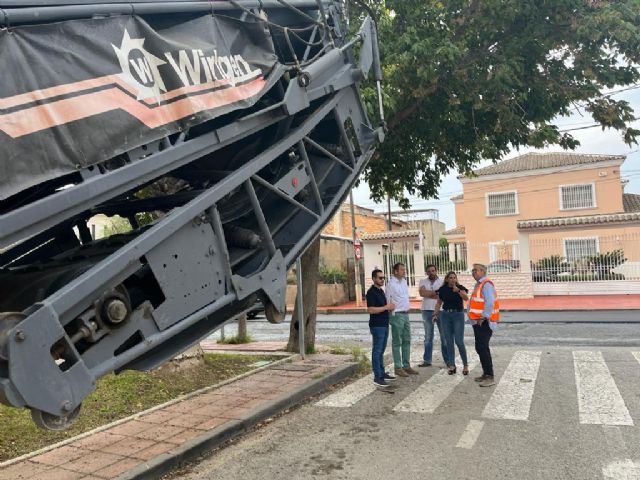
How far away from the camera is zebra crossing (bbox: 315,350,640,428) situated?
5926 mm

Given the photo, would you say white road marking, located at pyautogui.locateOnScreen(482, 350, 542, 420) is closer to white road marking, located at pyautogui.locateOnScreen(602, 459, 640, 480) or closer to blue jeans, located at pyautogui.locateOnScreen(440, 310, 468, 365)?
blue jeans, located at pyautogui.locateOnScreen(440, 310, 468, 365)

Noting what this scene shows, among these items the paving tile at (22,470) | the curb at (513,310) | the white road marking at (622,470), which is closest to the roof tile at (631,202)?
the curb at (513,310)

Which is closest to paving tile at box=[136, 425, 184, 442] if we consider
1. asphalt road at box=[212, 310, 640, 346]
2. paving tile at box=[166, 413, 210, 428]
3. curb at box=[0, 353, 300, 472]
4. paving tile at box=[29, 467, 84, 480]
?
paving tile at box=[166, 413, 210, 428]

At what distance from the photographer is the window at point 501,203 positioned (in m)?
35.9

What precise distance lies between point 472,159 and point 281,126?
21.7 feet

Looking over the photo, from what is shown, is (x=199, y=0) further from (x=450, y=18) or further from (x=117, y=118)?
(x=450, y=18)

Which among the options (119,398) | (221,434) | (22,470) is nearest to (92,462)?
(22,470)

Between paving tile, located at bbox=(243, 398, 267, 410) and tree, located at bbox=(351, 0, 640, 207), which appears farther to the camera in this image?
tree, located at bbox=(351, 0, 640, 207)

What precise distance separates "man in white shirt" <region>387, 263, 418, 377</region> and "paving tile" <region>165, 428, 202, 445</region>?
3536 mm

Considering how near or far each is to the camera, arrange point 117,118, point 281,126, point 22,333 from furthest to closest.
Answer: point 281,126
point 117,118
point 22,333

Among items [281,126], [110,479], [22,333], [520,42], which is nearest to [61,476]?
[110,479]

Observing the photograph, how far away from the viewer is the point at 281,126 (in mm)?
4746

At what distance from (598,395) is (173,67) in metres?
6.19

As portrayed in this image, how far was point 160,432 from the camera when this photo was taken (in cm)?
545
